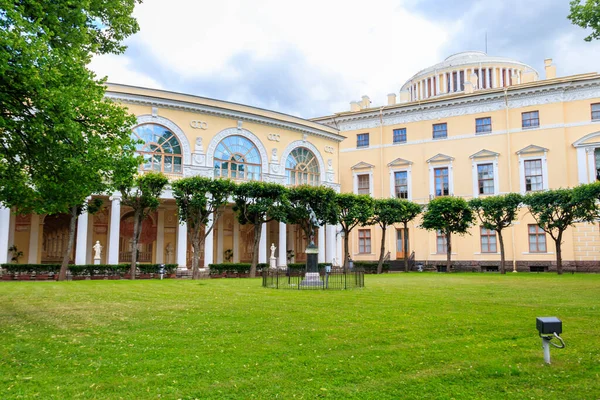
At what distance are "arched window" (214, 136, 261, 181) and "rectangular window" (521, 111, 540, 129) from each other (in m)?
21.7

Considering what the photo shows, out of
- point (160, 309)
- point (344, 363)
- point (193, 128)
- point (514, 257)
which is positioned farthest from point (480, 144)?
point (344, 363)

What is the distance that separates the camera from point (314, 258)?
801 inches

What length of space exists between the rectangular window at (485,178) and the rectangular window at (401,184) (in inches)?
248

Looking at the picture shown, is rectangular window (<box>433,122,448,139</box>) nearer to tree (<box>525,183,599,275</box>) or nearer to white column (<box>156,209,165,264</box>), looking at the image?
tree (<box>525,183,599,275</box>)

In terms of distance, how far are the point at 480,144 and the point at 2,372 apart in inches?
1571

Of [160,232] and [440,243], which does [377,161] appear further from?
[160,232]

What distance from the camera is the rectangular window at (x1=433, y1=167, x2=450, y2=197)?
137 feet

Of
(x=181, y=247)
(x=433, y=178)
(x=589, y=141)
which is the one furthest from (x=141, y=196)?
(x=589, y=141)

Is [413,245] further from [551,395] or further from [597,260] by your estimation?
[551,395]

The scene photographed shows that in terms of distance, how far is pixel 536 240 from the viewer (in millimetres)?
37594

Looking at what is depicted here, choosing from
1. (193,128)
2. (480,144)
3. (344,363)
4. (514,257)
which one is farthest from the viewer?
(480,144)

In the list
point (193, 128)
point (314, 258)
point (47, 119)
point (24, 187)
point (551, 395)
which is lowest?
point (551, 395)

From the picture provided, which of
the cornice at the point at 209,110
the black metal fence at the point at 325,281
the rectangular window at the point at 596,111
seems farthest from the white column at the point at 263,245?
the rectangular window at the point at 596,111

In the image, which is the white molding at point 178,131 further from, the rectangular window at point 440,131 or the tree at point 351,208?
the rectangular window at point 440,131
